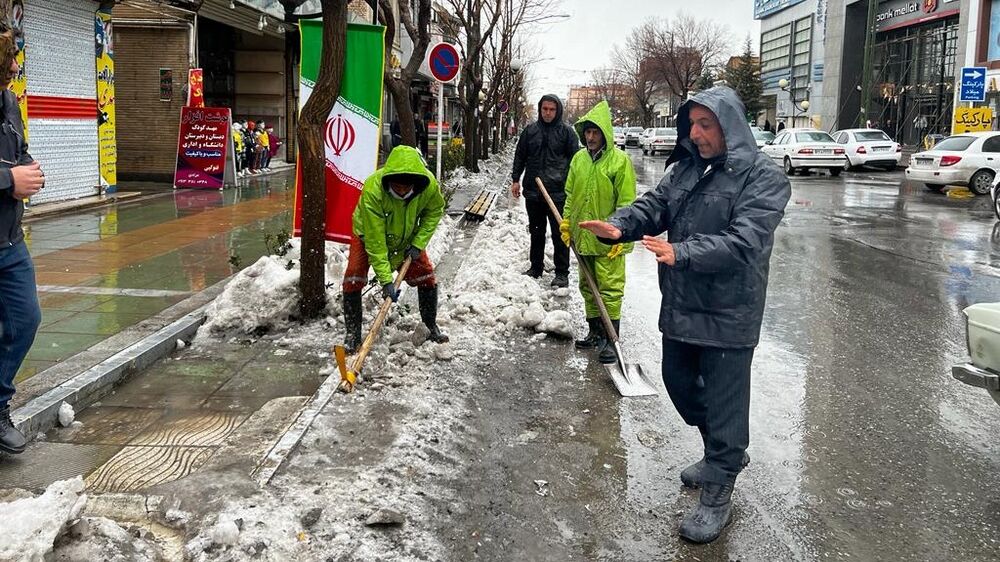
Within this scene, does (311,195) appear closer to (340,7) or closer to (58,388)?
(340,7)

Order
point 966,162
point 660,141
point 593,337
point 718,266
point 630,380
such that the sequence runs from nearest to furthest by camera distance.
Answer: point 718,266, point 630,380, point 593,337, point 966,162, point 660,141

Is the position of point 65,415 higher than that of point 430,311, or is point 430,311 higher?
point 430,311

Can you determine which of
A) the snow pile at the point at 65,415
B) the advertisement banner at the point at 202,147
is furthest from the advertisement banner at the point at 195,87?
the snow pile at the point at 65,415

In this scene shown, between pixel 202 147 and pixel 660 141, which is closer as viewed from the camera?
pixel 202 147

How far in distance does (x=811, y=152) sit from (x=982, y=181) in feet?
26.9

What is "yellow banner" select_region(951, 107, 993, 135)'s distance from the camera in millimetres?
25453

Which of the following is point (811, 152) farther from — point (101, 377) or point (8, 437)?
point (8, 437)

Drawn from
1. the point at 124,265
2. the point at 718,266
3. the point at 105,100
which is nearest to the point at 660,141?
the point at 105,100

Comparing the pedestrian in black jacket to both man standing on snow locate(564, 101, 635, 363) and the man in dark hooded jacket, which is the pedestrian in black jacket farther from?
man standing on snow locate(564, 101, 635, 363)

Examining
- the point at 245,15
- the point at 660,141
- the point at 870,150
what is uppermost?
the point at 245,15

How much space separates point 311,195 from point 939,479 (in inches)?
178

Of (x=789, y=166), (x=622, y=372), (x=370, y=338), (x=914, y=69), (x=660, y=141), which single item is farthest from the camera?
(x=914, y=69)

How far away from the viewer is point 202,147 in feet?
53.7

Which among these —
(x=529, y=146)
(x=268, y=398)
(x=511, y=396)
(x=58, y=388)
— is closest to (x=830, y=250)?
(x=529, y=146)
